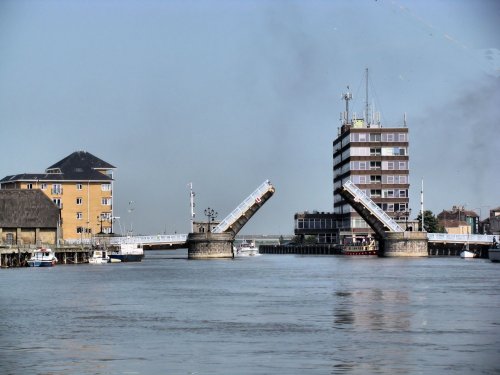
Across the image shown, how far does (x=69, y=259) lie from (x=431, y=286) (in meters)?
60.5

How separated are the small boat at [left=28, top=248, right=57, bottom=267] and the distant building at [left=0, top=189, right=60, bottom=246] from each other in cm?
948

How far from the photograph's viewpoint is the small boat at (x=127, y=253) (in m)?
118

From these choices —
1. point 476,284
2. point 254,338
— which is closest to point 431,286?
point 476,284

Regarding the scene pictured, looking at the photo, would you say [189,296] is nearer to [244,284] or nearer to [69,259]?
[244,284]

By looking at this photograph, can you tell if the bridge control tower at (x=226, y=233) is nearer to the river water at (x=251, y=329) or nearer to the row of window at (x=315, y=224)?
the river water at (x=251, y=329)

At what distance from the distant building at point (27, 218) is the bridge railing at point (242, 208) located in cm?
1672

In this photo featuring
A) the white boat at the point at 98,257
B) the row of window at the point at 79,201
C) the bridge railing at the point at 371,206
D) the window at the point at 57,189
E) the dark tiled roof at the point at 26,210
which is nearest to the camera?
the bridge railing at the point at 371,206

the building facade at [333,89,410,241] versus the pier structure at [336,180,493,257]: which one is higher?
the building facade at [333,89,410,241]

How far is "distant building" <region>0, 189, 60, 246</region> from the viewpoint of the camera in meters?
112

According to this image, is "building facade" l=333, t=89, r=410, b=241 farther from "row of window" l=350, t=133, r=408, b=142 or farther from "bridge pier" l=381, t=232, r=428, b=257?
"bridge pier" l=381, t=232, r=428, b=257

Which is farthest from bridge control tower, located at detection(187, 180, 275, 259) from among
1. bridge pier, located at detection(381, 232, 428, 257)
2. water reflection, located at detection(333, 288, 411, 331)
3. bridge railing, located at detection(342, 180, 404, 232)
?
water reflection, located at detection(333, 288, 411, 331)

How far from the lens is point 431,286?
6169cm

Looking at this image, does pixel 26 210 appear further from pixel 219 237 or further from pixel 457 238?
pixel 457 238

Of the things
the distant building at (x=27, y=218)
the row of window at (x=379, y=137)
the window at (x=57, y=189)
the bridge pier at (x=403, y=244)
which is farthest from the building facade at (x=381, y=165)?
the distant building at (x=27, y=218)
